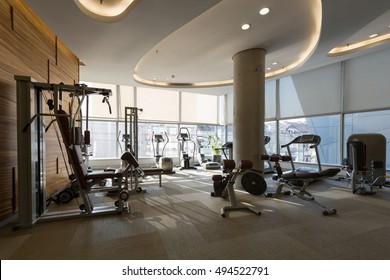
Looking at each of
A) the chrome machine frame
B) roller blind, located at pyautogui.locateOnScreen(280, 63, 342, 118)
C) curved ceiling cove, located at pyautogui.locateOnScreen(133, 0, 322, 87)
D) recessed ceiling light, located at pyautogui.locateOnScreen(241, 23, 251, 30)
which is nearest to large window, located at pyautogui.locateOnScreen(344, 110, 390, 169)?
roller blind, located at pyautogui.locateOnScreen(280, 63, 342, 118)

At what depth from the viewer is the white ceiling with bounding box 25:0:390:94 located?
294 centimetres

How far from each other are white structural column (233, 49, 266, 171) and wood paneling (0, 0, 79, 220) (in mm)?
3502

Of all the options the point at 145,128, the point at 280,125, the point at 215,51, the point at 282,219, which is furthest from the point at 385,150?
the point at 145,128

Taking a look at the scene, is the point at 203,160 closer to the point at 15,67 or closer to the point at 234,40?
the point at 234,40

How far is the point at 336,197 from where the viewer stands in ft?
12.7

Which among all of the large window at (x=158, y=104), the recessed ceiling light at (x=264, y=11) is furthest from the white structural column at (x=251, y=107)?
the large window at (x=158, y=104)

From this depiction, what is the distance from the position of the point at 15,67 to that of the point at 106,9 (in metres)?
1.60

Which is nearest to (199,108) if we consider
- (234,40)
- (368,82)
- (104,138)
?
(104,138)

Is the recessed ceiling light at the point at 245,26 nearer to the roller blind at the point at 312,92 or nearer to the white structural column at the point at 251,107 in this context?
the white structural column at the point at 251,107

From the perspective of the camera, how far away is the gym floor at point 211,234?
6.34 feet

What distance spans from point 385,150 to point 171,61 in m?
5.70

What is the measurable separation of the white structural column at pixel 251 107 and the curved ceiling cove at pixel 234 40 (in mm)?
348

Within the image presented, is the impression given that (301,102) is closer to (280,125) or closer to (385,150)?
(280,125)

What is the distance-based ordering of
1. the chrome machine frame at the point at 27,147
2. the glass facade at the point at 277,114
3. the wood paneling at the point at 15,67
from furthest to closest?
1. the glass facade at the point at 277,114
2. the wood paneling at the point at 15,67
3. the chrome machine frame at the point at 27,147
